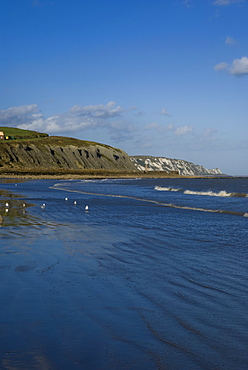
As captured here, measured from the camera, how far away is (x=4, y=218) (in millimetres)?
18375

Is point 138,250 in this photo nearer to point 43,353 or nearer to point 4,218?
point 43,353

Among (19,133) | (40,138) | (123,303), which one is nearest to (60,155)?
(40,138)

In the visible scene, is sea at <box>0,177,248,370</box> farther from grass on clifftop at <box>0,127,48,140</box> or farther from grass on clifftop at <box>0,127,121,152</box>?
grass on clifftop at <box>0,127,48,140</box>

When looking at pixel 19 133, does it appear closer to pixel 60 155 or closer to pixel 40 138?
pixel 40 138

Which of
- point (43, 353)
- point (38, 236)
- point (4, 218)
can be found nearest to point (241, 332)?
point (43, 353)

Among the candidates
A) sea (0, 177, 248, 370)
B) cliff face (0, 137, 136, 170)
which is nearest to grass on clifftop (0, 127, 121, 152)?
cliff face (0, 137, 136, 170)

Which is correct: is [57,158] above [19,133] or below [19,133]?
below

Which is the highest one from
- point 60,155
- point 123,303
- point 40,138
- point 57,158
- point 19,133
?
point 19,133

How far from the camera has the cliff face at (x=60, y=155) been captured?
137750 mm

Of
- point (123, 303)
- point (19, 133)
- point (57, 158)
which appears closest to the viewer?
point (123, 303)

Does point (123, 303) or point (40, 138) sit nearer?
point (123, 303)

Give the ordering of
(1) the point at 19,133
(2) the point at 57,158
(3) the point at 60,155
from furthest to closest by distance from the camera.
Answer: (1) the point at 19,133 < (3) the point at 60,155 < (2) the point at 57,158

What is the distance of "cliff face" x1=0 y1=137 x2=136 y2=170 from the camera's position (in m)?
138

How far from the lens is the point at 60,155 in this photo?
155 metres
